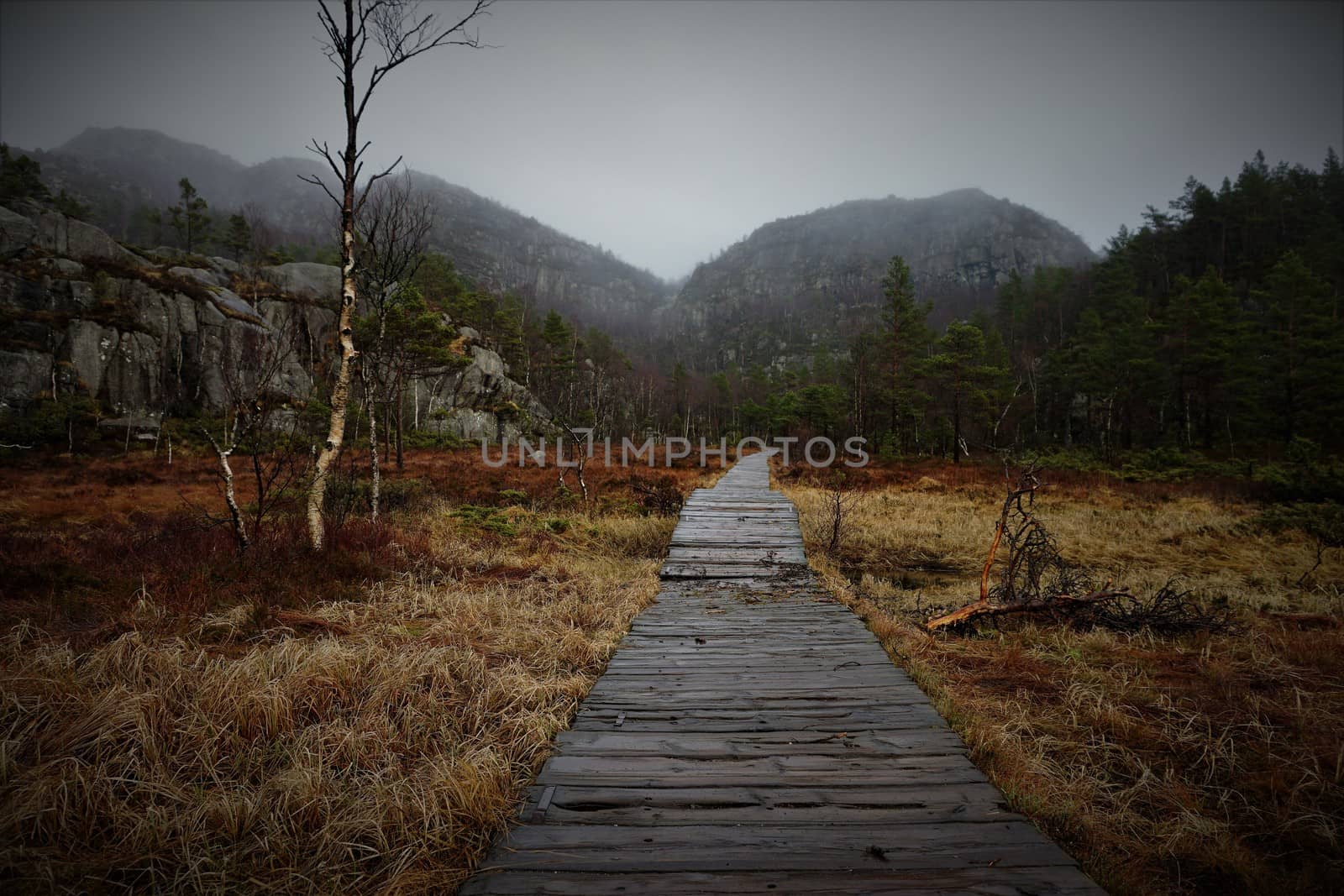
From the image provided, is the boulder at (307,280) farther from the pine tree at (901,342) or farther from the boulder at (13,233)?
the pine tree at (901,342)

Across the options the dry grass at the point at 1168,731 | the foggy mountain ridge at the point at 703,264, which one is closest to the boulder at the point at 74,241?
the dry grass at the point at 1168,731

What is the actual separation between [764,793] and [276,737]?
2728 mm

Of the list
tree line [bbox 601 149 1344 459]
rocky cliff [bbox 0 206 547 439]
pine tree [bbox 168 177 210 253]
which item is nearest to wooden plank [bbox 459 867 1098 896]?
tree line [bbox 601 149 1344 459]

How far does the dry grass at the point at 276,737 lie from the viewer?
1854mm

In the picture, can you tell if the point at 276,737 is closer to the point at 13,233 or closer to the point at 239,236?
the point at 13,233

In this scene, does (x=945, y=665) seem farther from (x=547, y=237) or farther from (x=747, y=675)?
(x=547, y=237)

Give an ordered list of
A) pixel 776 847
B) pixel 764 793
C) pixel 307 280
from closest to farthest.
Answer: pixel 776 847, pixel 764 793, pixel 307 280

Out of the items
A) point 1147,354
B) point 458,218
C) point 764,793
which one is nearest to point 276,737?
point 764,793

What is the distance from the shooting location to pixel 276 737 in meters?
2.64

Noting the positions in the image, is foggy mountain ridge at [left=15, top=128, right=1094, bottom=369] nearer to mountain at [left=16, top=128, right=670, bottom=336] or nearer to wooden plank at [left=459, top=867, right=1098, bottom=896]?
mountain at [left=16, top=128, right=670, bottom=336]

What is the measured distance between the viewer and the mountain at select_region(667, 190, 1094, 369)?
365 feet

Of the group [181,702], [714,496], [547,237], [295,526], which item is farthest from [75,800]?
[547,237]

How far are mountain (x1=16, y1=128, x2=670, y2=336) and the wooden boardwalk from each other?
10632 cm

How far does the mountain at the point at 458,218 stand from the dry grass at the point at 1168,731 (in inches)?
4185
